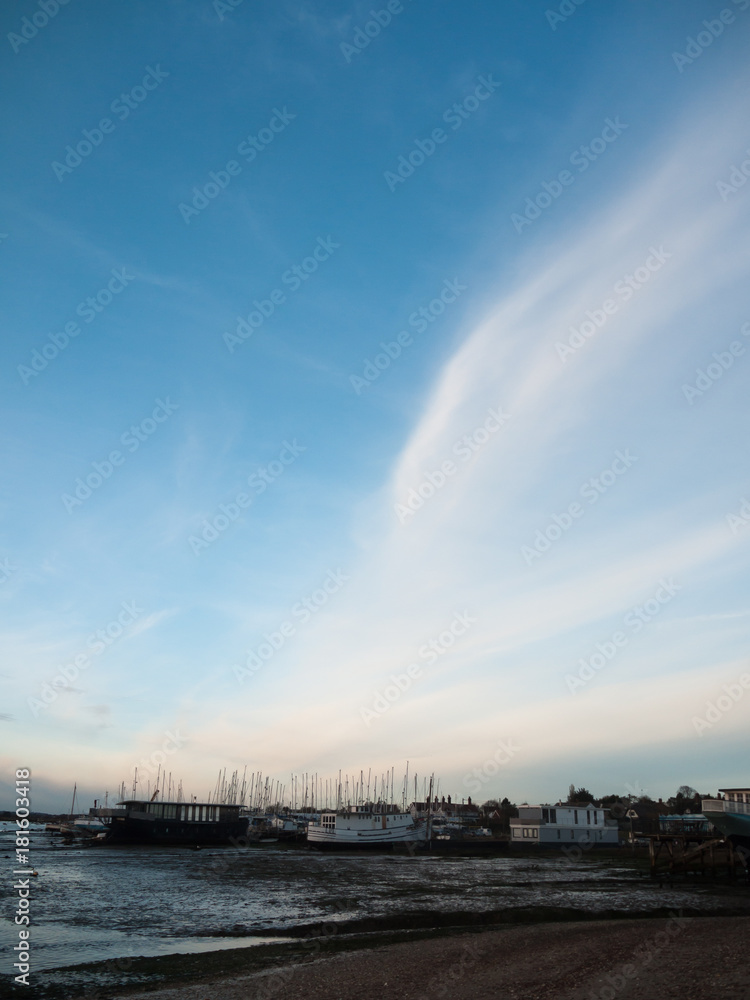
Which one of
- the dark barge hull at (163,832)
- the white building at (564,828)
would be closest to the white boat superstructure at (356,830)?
the white building at (564,828)

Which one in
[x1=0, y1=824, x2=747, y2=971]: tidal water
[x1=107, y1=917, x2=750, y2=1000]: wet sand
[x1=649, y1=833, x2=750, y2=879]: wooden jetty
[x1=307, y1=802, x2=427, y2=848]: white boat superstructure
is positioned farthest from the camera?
[x1=307, y1=802, x2=427, y2=848]: white boat superstructure

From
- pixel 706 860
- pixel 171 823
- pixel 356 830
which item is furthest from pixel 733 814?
pixel 171 823

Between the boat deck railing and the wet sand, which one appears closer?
the wet sand

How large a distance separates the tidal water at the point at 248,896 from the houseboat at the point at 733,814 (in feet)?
15.6

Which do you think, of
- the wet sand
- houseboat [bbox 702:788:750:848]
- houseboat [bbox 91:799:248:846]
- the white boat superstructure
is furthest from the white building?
the wet sand

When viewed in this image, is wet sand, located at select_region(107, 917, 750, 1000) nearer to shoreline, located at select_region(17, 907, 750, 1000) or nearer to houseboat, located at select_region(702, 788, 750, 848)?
shoreline, located at select_region(17, 907, 750, 1000)

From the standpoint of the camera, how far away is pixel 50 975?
2097cm

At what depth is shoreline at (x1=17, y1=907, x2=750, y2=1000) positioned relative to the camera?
63.2 ft

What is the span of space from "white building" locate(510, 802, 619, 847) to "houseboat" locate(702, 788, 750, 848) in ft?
162

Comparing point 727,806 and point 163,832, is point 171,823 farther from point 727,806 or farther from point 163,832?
point 727,806

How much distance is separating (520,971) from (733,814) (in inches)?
1336

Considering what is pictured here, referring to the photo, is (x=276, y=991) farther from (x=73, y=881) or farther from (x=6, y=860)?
(x=6, y=860)

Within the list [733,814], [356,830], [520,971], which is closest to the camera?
[520,971]

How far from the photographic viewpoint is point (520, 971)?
18906 millimetres
